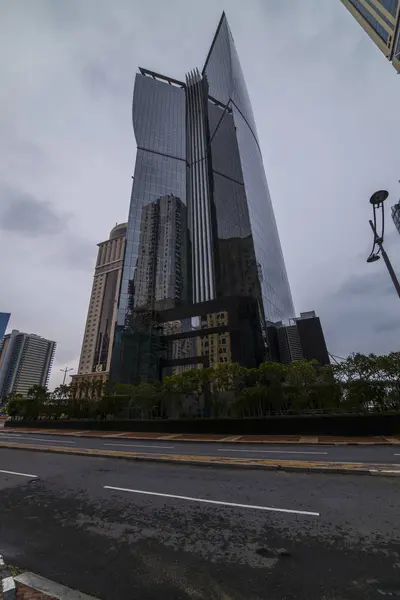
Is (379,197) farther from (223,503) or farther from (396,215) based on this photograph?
(396,215)

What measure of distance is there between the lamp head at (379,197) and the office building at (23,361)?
146 m

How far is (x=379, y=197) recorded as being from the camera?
28.2 feet

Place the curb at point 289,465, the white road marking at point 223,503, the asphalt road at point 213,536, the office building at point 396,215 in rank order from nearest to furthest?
the asphalt road at point 213,536 → the white road marking at point 223,503 → the curb at point 289,465 → the office building at point 396,215

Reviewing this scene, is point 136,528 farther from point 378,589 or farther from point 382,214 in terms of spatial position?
point 382,214

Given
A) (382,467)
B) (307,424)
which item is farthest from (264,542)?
(307,424)

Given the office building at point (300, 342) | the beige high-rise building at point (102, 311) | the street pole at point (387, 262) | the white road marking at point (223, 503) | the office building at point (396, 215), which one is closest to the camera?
the white road marking at point (223, 503)

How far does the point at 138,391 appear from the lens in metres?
29.5

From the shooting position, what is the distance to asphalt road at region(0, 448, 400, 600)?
3416 millimetres

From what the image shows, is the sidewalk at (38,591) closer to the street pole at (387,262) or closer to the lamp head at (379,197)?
the street pole at (387,262)

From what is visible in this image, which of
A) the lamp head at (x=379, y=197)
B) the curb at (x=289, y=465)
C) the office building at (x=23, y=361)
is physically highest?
the office building at (x=23, y=361)

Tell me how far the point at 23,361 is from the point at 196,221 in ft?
378

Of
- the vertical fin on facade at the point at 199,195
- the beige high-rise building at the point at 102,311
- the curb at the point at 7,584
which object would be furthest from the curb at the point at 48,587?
the beige high-rise building at the point at 102,311

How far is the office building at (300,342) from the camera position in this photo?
1937 inches

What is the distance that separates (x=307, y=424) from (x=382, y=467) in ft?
38.6
